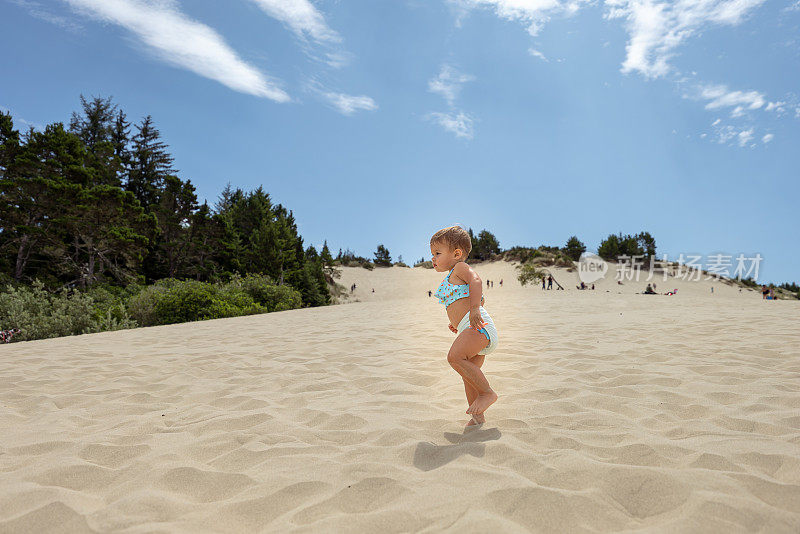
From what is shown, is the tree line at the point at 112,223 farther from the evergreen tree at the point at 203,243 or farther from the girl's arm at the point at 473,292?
the girl's arm at the point at 473,292

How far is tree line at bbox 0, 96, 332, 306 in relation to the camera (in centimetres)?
2033

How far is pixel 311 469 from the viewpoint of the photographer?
2.42 m

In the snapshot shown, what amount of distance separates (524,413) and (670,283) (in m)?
54.9

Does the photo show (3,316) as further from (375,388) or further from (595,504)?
(595,504)

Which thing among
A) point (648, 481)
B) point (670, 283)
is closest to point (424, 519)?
point (648, 481)

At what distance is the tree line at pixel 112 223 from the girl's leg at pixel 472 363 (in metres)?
23.3

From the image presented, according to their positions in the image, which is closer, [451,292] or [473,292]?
[473,292]

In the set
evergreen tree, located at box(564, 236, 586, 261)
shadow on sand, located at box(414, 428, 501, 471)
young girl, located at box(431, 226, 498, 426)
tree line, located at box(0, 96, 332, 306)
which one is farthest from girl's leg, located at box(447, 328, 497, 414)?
evergreen tree, located at box(564, 236, 586, 261)

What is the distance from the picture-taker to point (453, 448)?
268 centimetres

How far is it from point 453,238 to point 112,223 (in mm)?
25738

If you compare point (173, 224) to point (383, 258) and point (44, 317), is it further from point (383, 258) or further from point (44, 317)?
point (383, 258)

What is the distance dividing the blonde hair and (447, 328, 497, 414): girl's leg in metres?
0.63

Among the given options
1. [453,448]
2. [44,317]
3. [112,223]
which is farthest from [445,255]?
[112,223]

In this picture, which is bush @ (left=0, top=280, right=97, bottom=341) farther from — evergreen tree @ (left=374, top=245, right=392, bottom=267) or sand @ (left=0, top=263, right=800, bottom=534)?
evergreen tree @ (left=374, top=245, right=392, bottom=267)
